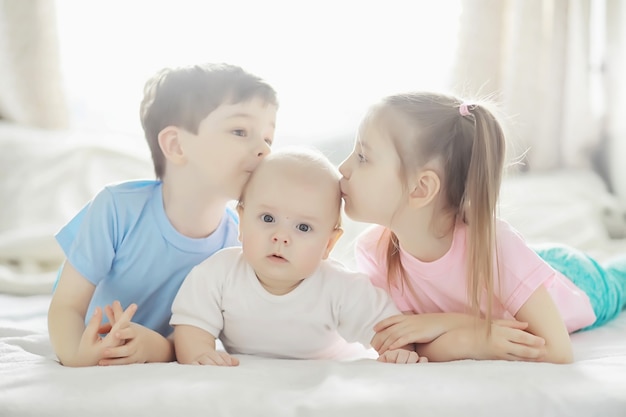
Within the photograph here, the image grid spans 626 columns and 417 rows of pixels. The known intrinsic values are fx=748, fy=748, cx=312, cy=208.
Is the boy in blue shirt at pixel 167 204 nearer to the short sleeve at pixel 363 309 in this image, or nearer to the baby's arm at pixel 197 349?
the baby's arm at pixel 197 349

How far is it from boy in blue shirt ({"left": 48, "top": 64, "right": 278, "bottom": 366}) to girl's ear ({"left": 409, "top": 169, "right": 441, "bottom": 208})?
0.94 feet

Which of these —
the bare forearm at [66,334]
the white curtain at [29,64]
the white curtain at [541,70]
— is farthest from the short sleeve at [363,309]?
the white curtain at [29,64]

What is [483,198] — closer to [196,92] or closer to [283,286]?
[283,286]

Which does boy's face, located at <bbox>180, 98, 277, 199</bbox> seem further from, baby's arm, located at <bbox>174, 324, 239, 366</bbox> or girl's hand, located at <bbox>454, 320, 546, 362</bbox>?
girl's hand, located at <bbox>454, 320, 546, 362</bbox>

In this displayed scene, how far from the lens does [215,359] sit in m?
1.22

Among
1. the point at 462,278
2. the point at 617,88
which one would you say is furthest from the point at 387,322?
the point at 617,88

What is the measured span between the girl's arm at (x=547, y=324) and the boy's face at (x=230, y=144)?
54 centimetres

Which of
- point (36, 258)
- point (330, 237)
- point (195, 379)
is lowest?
point (36, 258)

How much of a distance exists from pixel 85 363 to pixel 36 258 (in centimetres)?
83

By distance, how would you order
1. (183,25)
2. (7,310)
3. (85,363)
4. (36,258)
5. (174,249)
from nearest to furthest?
Answer: (85,363), (174,249), (7,310), (36,258), (183,25)

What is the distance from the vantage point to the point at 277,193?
1257mm

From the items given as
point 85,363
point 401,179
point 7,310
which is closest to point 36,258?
point 7,310

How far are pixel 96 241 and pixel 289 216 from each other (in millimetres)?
378

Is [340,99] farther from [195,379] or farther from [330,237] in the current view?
[195,379]
